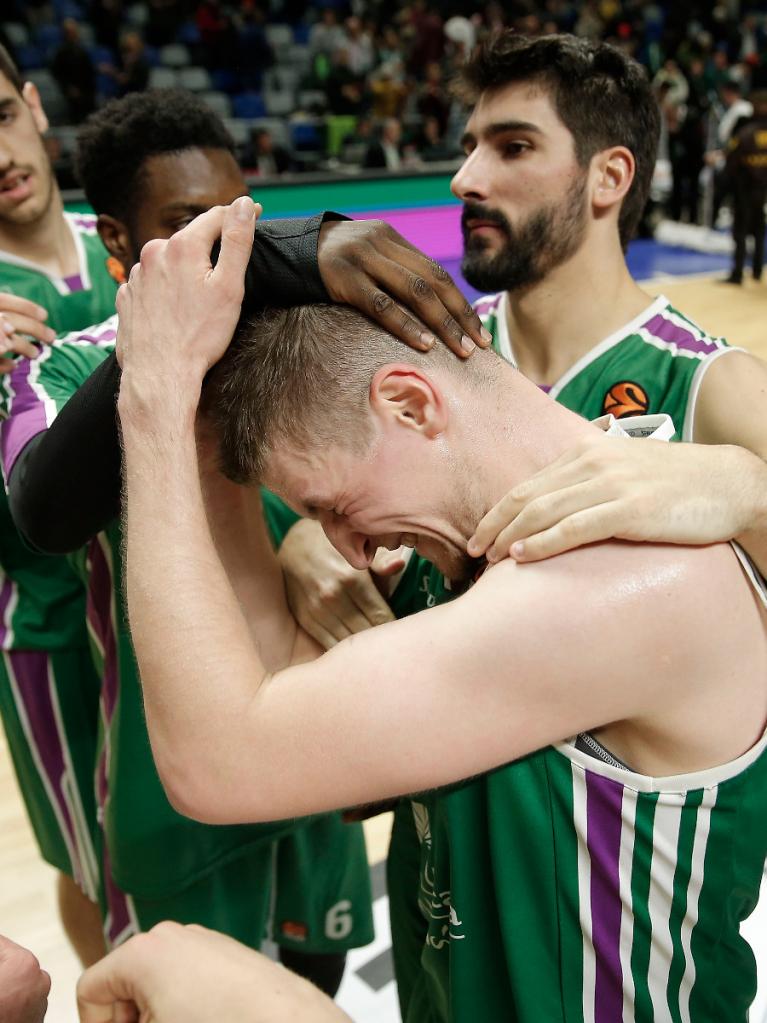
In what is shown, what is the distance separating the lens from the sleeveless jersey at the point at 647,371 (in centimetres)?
218

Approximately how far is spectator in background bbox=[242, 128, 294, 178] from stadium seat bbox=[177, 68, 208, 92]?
7.82 feet

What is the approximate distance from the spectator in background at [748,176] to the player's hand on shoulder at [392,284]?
9.49m

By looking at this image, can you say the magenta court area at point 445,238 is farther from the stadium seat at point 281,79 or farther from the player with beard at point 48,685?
the player with beard at point 48,685

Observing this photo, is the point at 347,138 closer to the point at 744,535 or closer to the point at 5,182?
the point at 5,182

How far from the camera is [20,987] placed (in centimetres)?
91

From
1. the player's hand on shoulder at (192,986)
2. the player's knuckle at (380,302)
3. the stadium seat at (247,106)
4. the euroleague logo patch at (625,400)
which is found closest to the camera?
the player's hand on shoulder at (192,986)

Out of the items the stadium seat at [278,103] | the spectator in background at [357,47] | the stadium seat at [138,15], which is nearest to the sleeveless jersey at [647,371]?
the stadium seat at [278,103]

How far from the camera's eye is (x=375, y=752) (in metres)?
1.01

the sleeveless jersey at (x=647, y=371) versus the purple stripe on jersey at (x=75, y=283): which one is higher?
→ the purple stripe on jersey at (x=75, y=283)

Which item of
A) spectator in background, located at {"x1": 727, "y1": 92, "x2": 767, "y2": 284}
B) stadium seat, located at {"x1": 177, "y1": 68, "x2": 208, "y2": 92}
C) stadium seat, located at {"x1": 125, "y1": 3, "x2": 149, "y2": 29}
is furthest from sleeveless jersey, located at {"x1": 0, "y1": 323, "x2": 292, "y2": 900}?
stadium seat, located at {"x1": 125, "y1": 3, "x2": 149, "y2": 29}

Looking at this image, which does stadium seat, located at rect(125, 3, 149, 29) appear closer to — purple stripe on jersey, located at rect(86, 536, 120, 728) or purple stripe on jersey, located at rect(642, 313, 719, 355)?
purple stripe on jersey, located at rect(642, 313, 719, 355)

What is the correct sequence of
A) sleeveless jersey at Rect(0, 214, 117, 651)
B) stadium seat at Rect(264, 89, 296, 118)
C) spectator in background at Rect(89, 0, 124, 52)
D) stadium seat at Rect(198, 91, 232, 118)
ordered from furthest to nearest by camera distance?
stadium seat at Rect(264, 89, 296, 118)
spectator in background at Rect(89, 0, 124, 52)
stadium seat at Rect(198, 91, 232, 118)
sleeveless jersey at Rect(0, 214, 117, 651)

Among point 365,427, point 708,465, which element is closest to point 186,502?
point 365,427

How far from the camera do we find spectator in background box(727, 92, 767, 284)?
945 cm
